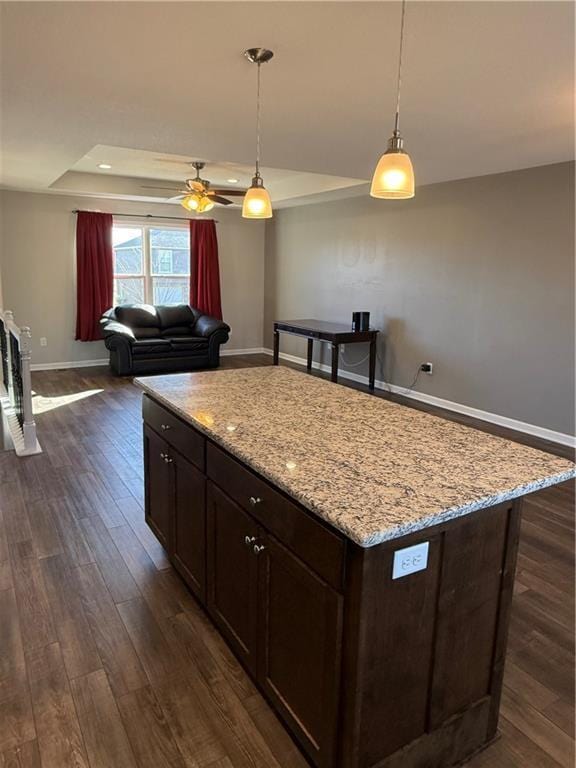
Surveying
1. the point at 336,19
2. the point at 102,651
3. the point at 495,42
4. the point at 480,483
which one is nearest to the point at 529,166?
the point at 495,42

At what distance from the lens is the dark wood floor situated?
168 cm

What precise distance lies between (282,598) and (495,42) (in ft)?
7.63

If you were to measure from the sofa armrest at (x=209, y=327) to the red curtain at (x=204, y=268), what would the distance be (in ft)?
1.61

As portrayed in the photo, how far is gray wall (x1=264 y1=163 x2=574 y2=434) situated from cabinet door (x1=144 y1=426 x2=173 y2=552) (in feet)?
12.1

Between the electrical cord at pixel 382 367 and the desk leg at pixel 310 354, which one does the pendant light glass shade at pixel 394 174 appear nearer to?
the electrical cord at pixel 382 367

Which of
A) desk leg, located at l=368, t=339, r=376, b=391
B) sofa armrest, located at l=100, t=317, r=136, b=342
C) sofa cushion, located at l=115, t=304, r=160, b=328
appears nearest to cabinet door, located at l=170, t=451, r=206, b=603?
desk leg, located at l=368, t=339, r=376, b=391

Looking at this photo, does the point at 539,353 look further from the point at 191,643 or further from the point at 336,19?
the point at 191,643

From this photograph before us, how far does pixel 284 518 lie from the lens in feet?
5.04

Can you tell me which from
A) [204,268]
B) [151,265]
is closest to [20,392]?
[151,265]

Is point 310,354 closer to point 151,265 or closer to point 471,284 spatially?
point 471,284

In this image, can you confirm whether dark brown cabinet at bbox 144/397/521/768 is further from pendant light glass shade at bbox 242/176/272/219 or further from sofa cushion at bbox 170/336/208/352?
sofa cushion at bbox 170/336/208/352

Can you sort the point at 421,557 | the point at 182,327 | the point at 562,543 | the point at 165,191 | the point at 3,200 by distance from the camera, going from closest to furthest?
the point at 421,557 < the point at 562,543 < the point at 3,200 < the point at 165,191 < the point at 182,327

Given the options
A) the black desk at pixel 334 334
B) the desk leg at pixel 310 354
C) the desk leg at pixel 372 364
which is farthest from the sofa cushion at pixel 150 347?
the desk leg at pixel 372 364

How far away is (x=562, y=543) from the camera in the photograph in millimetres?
3010
